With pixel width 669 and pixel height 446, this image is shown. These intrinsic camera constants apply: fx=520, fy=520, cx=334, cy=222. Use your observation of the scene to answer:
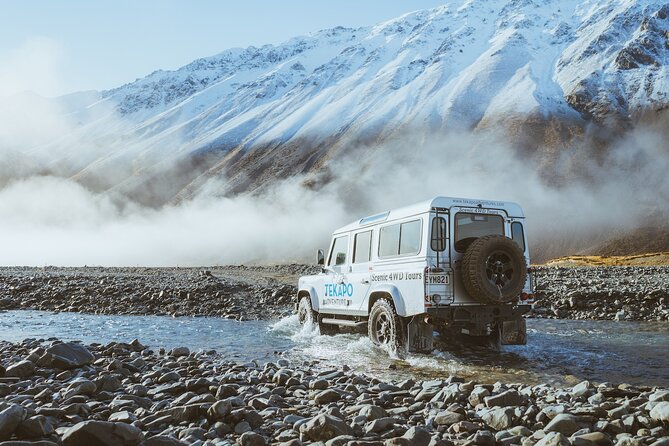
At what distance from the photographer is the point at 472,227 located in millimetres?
10062

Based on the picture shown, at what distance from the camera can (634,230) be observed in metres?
52.6

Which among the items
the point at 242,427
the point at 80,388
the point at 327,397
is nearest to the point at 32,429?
the point at 80,388

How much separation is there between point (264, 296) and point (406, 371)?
13530 mm

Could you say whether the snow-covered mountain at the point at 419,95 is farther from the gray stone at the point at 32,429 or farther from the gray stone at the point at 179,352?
the gray stone at the point at 32,429

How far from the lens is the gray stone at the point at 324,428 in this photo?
200 inches

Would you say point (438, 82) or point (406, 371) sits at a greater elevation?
point (438, 82)

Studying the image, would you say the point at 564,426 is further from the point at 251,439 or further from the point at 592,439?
the point at 251,439

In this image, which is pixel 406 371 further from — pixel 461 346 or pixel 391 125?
pixel 391 125

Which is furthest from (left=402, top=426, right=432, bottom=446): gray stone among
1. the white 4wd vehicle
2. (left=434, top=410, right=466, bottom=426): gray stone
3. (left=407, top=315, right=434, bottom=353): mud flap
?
(left=407, top=315, right=434, bottom=353): mud flap

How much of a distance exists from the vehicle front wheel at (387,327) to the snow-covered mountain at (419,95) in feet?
230

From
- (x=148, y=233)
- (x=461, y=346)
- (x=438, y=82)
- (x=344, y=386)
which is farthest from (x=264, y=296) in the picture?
(x=438, y=82)

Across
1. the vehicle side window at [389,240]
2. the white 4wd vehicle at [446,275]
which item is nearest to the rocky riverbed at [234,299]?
the white 4wd vehicle at [446,275]

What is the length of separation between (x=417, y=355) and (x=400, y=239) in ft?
7.52

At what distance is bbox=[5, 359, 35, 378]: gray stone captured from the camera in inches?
302
